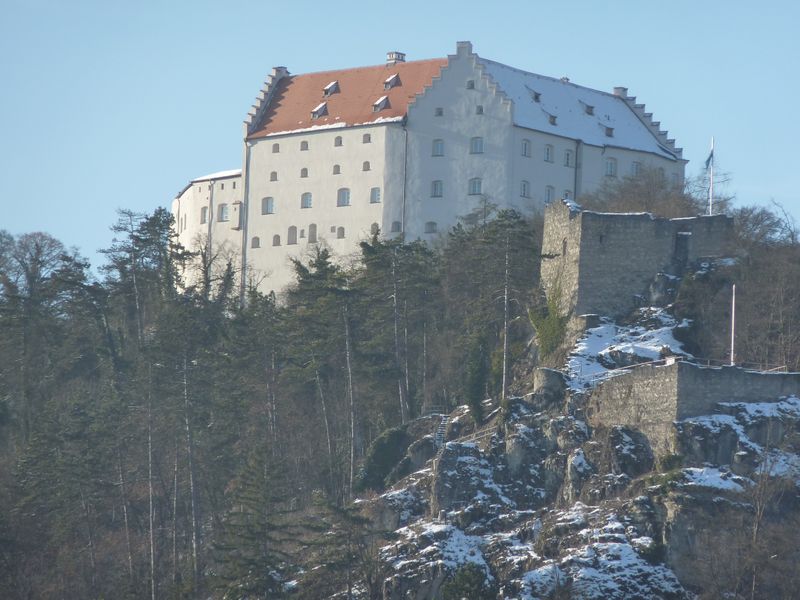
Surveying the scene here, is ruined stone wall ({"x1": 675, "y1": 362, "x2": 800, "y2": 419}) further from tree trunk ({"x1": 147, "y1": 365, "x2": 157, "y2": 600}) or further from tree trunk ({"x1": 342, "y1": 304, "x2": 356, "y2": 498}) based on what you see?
tree trunk ({"x1": 147, "y1": 365, "x2": 157, "y2": 600})

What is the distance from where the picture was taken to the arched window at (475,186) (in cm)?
8681

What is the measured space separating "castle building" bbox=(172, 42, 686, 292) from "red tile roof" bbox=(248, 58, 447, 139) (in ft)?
0.27

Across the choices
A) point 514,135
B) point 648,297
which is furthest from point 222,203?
point 648,297

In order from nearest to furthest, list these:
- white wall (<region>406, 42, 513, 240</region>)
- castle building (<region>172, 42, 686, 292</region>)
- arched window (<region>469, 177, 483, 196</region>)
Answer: arched window (<region>469, 177, 483, 196</region>), white wall (<region>406, 42, 513, 240</region>), castle building (<region>172, 42, 686, 292</region>)

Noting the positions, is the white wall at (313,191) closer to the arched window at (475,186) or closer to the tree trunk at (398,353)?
the arched window at (475,186)

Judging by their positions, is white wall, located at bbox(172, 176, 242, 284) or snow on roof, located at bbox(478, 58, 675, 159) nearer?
snow on roof, located at bbox(478, 58, 675, 159)

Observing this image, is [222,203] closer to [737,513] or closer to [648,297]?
[648,297]

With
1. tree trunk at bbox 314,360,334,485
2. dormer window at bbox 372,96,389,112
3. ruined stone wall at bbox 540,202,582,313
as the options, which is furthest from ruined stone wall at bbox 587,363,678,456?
dormer window at bbox 372,96,389,112

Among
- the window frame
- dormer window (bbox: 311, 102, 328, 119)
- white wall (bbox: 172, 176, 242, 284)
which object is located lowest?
white wall (bbox: 172, 176, 242, 284)

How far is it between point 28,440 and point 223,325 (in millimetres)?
9608

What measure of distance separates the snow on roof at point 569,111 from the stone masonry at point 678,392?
32.2 meters

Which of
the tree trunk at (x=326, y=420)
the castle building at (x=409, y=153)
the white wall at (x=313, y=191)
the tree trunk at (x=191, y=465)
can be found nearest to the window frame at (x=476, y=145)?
the castle building at (x=409, y=153)

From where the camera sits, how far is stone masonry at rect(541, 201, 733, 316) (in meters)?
63.1

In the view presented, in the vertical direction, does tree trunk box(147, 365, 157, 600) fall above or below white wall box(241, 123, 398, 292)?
below
